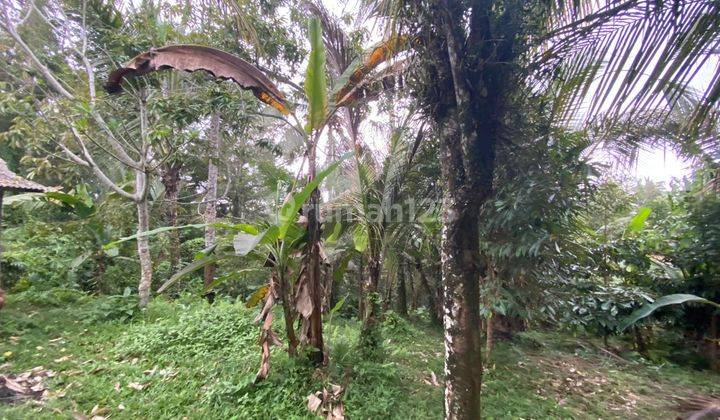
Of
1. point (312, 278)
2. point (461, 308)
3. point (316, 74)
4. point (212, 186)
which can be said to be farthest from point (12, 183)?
point (461, 308)

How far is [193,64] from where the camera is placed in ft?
9.96

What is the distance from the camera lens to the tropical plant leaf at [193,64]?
119 inches

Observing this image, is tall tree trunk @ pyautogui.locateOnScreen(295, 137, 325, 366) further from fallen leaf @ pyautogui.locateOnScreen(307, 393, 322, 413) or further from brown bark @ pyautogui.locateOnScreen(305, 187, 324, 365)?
fallen leaf @ pyautogui.locateOnScreen(307, 393, 322, 413)

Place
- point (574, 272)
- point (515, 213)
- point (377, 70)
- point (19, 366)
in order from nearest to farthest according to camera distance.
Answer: point (515, 213)
point (19, 366)
point (377, 70)
point (574, 272)

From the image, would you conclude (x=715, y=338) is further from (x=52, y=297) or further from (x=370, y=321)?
(x=52, y=297)

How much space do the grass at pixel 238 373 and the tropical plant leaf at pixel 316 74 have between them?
8.31 feet

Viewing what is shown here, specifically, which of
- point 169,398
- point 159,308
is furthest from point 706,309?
point 159,308

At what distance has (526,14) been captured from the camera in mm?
2504

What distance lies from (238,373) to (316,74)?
3092mm

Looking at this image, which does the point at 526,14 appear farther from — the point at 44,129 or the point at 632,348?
the point at 44,129

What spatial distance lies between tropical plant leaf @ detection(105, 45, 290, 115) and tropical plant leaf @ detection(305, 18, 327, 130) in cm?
50

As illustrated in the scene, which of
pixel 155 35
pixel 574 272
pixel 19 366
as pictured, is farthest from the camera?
pixel 155 35

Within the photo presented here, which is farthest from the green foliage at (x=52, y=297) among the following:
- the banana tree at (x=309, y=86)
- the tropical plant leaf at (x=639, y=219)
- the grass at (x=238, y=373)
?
the tropical plant leaf at (x=639, y=219)

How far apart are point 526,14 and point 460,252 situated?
1864 mm
